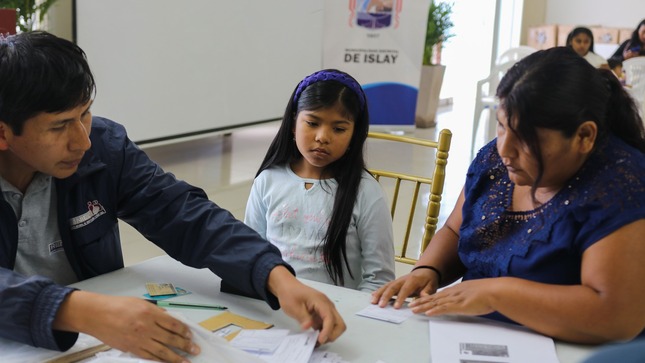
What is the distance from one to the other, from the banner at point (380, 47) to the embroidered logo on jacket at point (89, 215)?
5.18 metres

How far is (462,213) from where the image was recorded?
165cm

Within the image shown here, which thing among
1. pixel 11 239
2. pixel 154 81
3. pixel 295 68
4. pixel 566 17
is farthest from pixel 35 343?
pixel 566 17

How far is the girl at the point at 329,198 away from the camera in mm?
1933

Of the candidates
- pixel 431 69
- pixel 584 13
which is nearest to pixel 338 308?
pixel 431 69

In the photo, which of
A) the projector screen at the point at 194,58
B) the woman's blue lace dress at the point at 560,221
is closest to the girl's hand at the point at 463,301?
the woman's blue lace dress at the point at 560,221

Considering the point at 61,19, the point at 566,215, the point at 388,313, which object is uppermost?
the point at 61,19

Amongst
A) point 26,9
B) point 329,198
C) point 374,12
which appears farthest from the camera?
point 374,12

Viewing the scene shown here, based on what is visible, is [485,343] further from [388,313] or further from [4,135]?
[4,135]

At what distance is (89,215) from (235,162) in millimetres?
4331

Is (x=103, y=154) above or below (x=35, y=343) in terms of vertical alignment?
above

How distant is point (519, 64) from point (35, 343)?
96cm

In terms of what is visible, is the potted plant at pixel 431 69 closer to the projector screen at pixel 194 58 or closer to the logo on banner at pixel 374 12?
the logo on banner at pixel 374 12

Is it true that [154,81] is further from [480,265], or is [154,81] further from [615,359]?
[615,359]

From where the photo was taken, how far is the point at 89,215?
1.54 m
